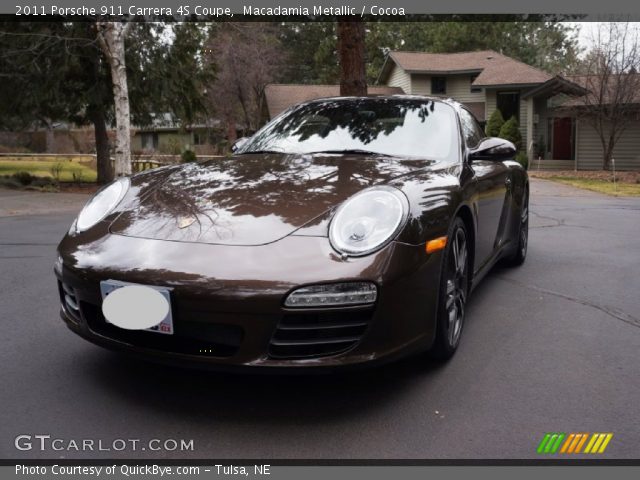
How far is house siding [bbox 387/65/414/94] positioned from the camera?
33500 millimetres

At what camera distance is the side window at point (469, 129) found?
4.14 meters

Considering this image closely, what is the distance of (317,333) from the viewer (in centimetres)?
251

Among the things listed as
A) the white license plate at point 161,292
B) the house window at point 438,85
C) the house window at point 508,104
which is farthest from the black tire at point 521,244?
the house window at point 438,85

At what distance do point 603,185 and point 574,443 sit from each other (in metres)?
18.4

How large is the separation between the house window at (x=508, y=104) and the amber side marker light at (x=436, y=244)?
97.3 ft

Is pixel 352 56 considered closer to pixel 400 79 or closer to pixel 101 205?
pixel 101 205

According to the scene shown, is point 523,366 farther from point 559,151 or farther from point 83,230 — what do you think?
point 559,151

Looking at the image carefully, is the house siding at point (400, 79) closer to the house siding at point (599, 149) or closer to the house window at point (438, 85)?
the house window at point (438, 85)

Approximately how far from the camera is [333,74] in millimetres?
47375

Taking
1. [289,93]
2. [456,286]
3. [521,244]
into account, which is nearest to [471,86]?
[289,93]

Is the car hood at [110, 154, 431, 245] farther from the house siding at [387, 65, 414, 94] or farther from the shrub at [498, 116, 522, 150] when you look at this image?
the house siding at [387, 65, 414, 94]

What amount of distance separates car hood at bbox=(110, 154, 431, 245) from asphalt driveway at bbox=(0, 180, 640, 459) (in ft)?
2.38

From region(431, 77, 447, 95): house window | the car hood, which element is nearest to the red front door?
region(431, 77, 447, 95): house window

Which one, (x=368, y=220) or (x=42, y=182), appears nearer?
(x=368, y=220)
